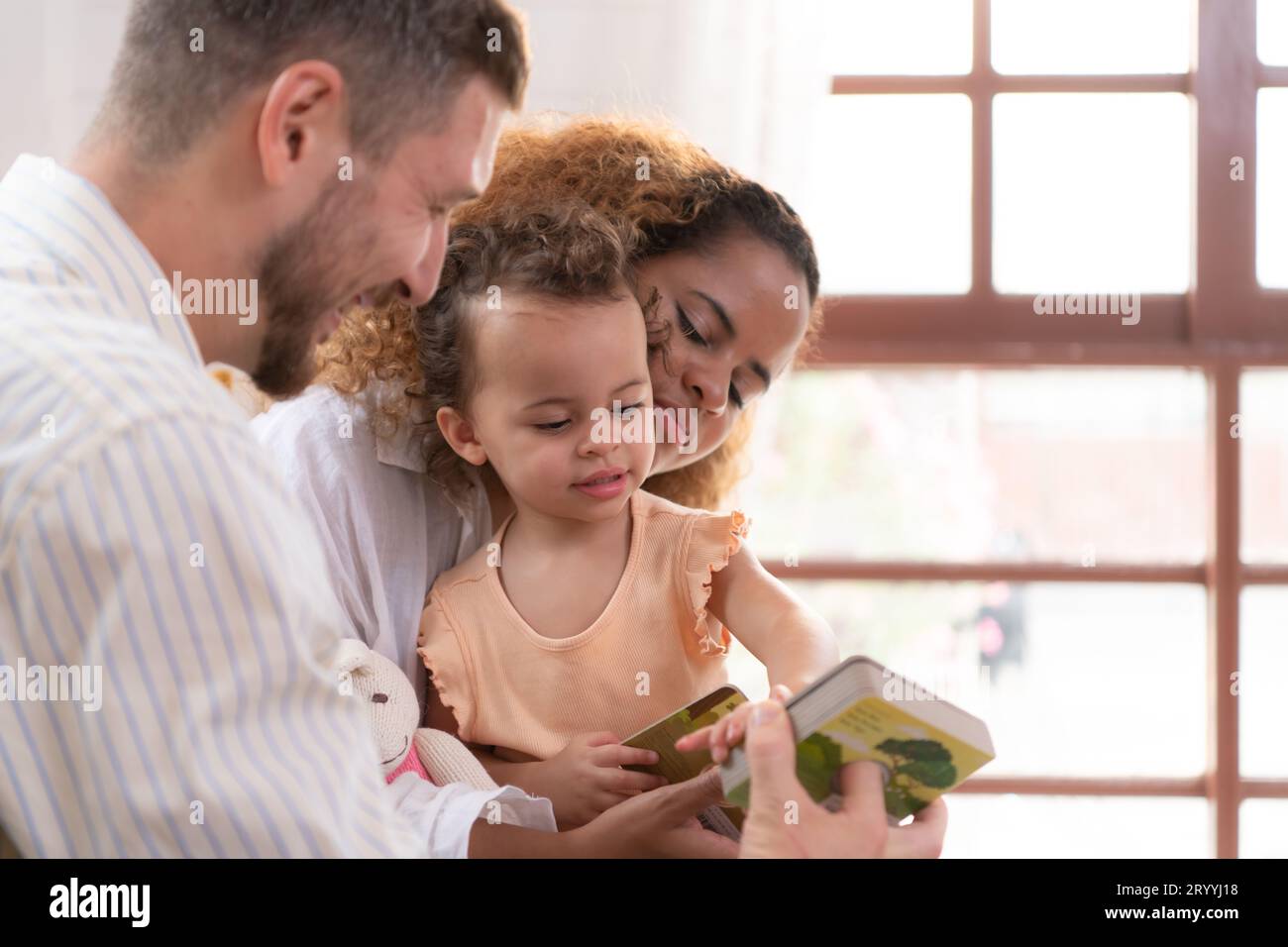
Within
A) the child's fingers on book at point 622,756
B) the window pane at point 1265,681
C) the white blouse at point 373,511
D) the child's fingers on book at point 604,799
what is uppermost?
the white blouse at point 373,511

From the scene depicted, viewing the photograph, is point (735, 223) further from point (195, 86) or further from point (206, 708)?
point (206, 708)

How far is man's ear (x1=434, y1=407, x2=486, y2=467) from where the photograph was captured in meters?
1.42

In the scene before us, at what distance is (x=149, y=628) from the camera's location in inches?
30.0

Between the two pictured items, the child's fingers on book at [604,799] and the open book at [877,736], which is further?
the child's fingers on book at [604,799]

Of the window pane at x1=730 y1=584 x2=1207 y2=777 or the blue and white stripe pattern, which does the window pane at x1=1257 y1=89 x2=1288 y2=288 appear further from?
the blue and white stripe pattern

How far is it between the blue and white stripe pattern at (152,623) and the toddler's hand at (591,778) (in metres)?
0.44

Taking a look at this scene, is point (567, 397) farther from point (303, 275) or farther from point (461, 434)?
point (303, 275)

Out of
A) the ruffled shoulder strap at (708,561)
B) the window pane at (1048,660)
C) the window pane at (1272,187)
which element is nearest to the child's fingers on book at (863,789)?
the ruffled shoulder strap at (708,561)

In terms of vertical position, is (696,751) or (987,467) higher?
(987,467)

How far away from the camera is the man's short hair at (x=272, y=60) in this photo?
3.24 feet

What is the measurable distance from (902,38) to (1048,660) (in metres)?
1.32

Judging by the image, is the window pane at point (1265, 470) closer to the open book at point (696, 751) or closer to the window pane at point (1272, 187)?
the window pane at point (1272, 187)

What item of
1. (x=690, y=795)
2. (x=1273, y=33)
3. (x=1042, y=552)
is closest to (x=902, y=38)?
(x=1273, y=33)

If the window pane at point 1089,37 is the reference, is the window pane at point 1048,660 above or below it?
below
